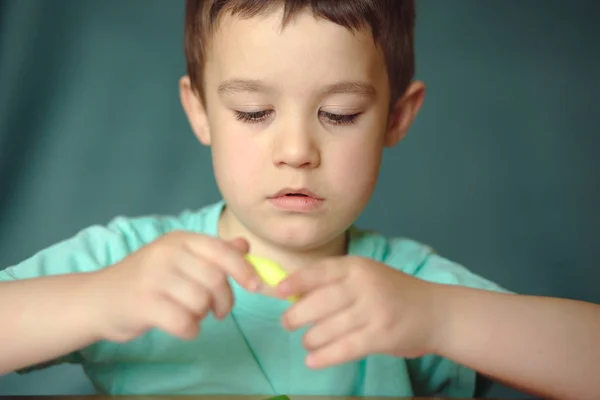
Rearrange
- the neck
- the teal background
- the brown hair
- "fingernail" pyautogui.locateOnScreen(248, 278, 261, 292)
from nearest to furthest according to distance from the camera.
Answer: "fingernail" pyautogui.locateOnScreen(248, 278, 261, 292) → the brown hair → the neck → the teal background

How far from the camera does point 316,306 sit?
393 mm

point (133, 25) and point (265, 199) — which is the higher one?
point (133, 25)

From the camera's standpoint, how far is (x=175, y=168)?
81 centimetres

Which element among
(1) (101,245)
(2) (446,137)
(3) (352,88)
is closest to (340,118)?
(3) (352,88)

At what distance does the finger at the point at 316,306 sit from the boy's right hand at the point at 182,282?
0.11 feet

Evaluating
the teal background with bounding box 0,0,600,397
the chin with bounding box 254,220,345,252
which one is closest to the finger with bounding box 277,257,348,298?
the chin with bounding box 254,220,345,252

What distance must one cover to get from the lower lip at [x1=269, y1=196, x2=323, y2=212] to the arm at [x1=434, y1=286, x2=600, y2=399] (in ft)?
0.38

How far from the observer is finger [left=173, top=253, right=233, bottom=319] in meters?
0.39

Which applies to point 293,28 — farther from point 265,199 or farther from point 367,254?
point 367,254

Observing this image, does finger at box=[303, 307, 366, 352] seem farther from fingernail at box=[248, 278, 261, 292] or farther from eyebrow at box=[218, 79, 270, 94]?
eyebrow at box=[218, 79, 270, 94]

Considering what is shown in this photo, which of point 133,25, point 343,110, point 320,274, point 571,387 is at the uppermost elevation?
point 133,25

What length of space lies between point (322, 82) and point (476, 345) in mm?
217

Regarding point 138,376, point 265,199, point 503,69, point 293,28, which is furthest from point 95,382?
point 503,69

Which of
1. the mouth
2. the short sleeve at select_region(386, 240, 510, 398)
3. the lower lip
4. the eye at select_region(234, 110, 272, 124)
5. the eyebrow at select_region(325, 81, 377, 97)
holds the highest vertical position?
the eyebrow at select_region(325, 81, 377, 97)
